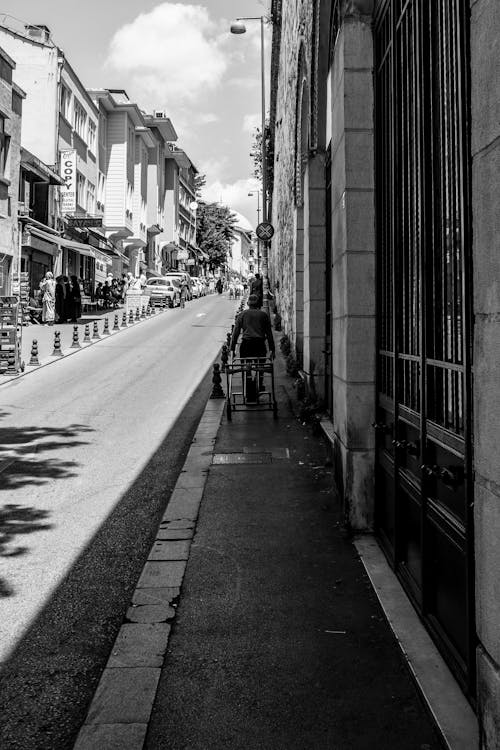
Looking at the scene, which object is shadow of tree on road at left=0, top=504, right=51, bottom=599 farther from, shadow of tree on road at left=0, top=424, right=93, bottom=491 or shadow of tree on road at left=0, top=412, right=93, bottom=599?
shadow of tree on road at left=0, top=424, right=93, bottom=491

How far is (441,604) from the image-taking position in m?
3.62

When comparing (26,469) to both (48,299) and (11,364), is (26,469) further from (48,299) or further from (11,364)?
(48,299)

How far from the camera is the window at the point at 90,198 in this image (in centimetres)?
4232

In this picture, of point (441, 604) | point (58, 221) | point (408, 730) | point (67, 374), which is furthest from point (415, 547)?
point (58, 221)

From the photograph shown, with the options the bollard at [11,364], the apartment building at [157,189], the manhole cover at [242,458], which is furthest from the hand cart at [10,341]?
the apartment building at [157,189]

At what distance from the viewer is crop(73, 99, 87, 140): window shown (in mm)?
38781

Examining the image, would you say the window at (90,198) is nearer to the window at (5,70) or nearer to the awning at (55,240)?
the awning at (55,240)

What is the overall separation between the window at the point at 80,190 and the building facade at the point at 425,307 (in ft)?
114

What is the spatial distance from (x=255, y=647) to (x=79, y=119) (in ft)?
134

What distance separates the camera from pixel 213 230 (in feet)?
326

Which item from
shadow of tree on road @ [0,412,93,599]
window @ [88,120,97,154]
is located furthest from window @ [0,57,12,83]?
shadow of tree on road @ [0,412,93,599]

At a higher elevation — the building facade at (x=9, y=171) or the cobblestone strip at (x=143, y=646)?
the building facade at (x=9, y=171)

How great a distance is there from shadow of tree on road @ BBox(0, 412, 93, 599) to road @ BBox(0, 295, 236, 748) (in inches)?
0.5

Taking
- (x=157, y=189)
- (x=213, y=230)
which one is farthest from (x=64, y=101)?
(x=213, y=230)
